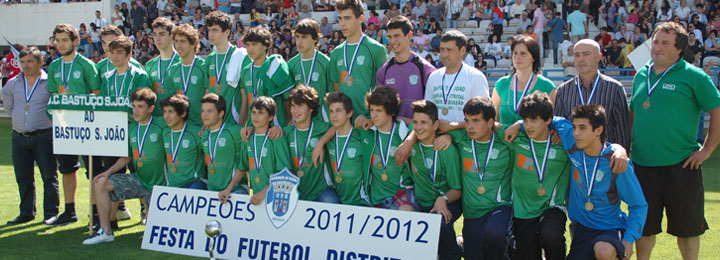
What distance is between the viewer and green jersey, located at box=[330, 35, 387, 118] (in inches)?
242

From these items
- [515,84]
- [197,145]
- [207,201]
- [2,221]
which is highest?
[515,84]

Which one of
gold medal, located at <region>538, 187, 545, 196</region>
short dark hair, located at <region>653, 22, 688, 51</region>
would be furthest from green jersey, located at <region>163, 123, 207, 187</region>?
short dark hair, located at <region>653, 22, 688, 51</region>

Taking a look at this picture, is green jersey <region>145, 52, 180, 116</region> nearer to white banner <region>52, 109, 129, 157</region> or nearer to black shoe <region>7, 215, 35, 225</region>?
white banner <region>52, 109, 129, 157</region>

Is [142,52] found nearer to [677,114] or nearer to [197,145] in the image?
[197,145]

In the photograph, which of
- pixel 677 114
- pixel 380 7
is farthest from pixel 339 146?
pixel 380 7

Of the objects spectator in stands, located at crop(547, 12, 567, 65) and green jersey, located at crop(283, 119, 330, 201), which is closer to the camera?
green jersey, located at crop(283, 119, 330, 201)

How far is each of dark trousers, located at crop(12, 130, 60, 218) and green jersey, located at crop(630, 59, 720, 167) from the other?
621 cm

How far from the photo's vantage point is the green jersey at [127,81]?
711 cm

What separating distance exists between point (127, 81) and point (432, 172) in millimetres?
3681

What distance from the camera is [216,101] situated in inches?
251

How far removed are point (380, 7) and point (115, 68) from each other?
56.4 feet

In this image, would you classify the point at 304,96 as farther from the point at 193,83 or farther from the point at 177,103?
the point at 193,83

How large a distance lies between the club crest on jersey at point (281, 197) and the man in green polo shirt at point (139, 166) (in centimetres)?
165

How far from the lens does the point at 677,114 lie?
A: 498 cm
